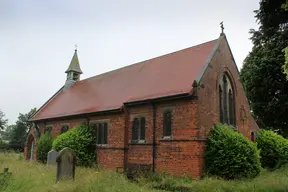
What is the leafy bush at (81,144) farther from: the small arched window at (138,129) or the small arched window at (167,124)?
the small arched window at (167,124)

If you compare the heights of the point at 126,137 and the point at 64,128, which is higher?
the point at 64,128

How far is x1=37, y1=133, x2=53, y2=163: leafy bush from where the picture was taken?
77.7ft

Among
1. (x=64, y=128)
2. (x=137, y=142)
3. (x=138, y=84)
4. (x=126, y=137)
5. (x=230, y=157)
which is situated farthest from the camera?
(x=64, y=128)

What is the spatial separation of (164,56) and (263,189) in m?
13.3

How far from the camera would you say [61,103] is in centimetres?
2691

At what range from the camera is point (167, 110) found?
15.7 metres

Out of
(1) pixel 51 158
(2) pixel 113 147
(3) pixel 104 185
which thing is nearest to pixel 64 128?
(1) pixel 51 158

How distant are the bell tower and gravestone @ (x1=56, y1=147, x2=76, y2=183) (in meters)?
19.4

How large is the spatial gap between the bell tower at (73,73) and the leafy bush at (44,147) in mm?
8485

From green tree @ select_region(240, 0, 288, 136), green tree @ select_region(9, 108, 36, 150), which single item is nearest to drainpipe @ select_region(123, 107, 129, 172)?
green tree @ select_region(240, 0, 288, 136)

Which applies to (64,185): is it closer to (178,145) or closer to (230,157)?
(178,145)

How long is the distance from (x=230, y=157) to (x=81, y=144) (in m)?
10.1

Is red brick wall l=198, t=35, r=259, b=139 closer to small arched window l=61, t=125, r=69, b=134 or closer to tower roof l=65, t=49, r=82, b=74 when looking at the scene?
small arched window l=61, t=125, r=69, b=134

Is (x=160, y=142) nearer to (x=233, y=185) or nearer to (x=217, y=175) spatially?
(x=217, y=175)
